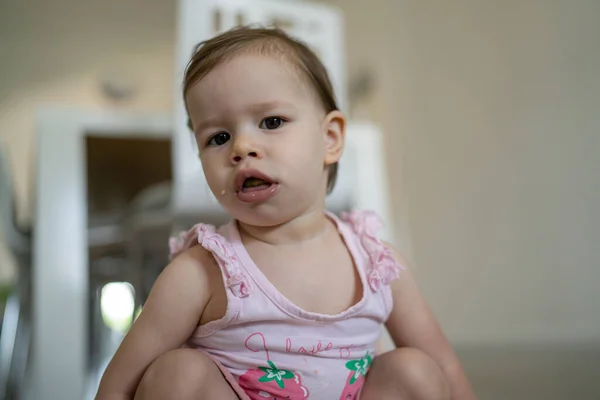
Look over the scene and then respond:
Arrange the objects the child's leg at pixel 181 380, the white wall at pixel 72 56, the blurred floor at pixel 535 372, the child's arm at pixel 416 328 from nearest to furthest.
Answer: the child's leg at pixel 181 380 → the child's arm at pixel 416 328 → the blurred floor at pixel 535 372 → the white wall at pixel 72 56

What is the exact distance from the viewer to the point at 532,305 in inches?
51.5

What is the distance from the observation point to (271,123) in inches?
19.4

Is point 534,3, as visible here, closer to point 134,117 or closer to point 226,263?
point 134,117

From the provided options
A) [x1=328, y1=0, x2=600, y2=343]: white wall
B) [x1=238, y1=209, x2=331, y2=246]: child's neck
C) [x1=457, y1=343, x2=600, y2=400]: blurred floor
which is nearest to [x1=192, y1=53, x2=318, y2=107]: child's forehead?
[x1=238, y1=209, x2=331, y2=246]: child's neck

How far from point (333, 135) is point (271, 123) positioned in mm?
91

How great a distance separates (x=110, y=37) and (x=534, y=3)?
9.00 feet

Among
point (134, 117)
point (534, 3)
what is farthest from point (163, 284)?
point (534, 3)

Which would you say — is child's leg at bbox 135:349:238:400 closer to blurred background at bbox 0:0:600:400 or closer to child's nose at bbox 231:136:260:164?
child's nose at bbox 231:136:260:164

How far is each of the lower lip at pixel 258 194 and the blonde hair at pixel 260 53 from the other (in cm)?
12

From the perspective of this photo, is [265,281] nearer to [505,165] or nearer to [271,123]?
[271,123]

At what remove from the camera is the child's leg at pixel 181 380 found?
42 cm

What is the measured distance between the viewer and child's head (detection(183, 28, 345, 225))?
18.6 inches

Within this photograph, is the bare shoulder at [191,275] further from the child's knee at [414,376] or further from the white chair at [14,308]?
the white chair at [14,308]

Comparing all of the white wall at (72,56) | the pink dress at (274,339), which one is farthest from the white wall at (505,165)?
the white wall at (72,56)
